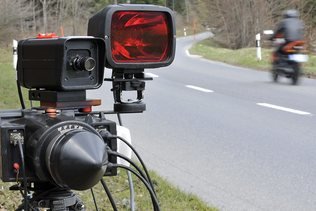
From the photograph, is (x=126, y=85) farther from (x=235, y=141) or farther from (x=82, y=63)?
(x=235, y=141)

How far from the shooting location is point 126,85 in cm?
206

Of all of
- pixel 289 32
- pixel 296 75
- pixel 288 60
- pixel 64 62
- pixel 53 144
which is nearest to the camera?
pixel 53 144

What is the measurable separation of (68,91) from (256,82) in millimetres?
14037

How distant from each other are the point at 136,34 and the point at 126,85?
0.18m

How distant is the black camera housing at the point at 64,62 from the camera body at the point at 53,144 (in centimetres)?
9

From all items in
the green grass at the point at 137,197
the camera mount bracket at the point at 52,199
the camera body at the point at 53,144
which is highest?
the camera body at the point at 53,144

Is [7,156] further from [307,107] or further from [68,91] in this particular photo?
[307,107]

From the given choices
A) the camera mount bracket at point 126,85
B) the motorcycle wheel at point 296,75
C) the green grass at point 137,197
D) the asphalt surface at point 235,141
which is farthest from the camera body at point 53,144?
the motorcycle wheel at point 296,75

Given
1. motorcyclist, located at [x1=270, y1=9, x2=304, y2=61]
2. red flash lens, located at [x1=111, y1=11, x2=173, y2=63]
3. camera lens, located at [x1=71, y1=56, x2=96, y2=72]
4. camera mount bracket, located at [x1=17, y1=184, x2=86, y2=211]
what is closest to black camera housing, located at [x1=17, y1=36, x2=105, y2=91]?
camera lens, located at [x1=71, y1=56, x2=96, y2=72]

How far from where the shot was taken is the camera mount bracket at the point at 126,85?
2049 mm

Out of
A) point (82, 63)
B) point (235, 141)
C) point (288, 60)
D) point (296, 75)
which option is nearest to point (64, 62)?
point (82, 63)

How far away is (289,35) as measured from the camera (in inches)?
592

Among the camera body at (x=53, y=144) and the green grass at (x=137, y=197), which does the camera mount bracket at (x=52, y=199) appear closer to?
the camera body at (x=53, y=144)

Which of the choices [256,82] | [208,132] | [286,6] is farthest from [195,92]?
[286,6]
